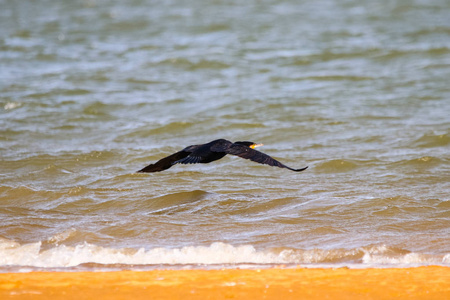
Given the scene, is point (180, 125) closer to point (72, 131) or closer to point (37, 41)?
point (72, 131)

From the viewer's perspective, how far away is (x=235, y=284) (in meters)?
4.11

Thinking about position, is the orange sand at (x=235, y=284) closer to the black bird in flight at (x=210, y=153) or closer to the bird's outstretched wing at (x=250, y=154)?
the bird's outstretched wing at (x=250, y=154)

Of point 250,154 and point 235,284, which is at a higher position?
point 250,154

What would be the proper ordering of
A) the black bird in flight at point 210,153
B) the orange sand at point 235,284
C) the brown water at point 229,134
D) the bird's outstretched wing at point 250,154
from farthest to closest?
the black bird in flight at point 210,153, the bird's outstretched wing at point 250,154, the brown water at point 229,134, the orange sand at point 235,284

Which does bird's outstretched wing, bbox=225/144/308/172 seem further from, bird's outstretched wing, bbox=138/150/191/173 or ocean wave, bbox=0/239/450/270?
ocean wave, bbox=0/239/450/270

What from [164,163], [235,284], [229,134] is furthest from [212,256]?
[229,134]

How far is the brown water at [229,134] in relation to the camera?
5.24 m

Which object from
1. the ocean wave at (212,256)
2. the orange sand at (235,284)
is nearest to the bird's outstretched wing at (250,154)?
the ocean wave at (212,256)

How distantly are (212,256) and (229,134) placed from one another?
567 centimetres

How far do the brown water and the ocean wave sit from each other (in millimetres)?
15

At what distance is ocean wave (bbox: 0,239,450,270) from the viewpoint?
4.68 meters

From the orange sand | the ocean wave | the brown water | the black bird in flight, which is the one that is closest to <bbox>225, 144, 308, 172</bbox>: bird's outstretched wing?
the black bird in flight

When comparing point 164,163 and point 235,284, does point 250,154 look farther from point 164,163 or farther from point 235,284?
point 235,284

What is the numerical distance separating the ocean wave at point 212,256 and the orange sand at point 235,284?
0.28 meters
